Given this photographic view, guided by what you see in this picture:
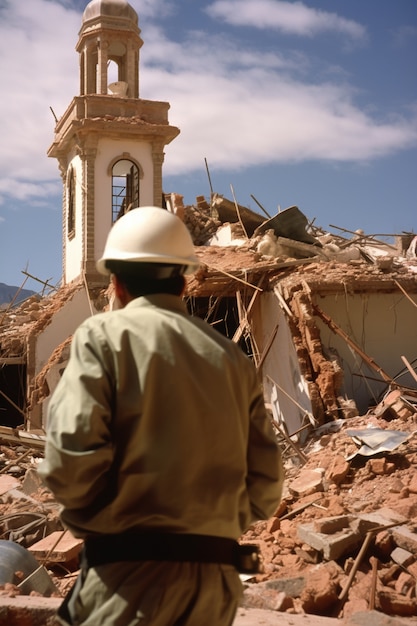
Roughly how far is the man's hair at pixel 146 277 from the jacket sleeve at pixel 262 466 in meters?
0.48

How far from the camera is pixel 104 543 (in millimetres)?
2396

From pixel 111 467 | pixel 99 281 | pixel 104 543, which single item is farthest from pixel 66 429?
pixel 99 281

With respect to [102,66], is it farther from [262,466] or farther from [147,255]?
[262,466]

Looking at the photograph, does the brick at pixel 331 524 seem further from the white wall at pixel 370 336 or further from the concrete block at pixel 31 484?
the white wall at pixel 370 336

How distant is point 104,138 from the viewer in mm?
23828

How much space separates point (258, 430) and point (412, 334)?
12395 mm

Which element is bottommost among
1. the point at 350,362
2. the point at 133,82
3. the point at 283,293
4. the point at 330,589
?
the point at 330,589

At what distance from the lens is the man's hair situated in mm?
2639

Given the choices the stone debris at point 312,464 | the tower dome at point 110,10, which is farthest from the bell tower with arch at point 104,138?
the stone debris at point 312,464

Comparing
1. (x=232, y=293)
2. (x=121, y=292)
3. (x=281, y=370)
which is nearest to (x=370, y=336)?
(x=281, y=370)

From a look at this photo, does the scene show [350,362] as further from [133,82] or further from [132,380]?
[133,82]

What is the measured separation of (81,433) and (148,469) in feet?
0.74

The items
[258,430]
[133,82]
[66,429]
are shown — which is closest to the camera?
[66,429]

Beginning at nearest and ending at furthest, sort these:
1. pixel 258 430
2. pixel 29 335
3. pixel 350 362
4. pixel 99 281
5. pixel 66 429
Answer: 1. pixel 66 429
2. pixel 258 430
3. pixel 350 362
4. pixel 29 335
5. pixel 99 281
